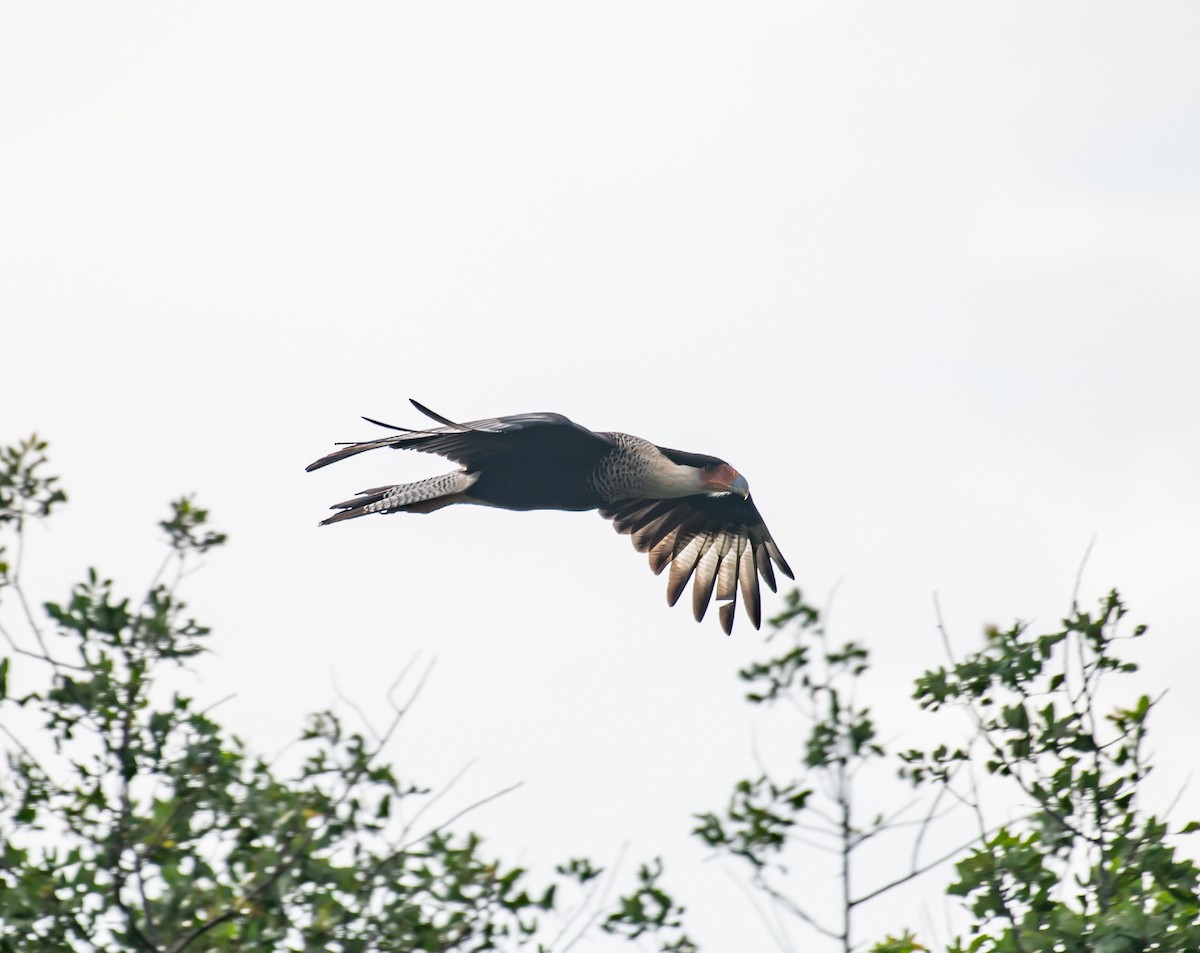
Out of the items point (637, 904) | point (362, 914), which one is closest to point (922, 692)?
point (637, 904)

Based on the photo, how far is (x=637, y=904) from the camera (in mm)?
5902

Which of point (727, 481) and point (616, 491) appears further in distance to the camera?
point (727, 481)

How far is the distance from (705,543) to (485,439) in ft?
7.93

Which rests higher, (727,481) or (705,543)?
(705,543)

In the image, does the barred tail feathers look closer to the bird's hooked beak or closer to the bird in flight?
the bird in flight

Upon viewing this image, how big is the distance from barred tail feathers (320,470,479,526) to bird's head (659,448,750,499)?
4.47ft

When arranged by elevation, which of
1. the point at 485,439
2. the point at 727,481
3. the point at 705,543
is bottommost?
the point at 485,439

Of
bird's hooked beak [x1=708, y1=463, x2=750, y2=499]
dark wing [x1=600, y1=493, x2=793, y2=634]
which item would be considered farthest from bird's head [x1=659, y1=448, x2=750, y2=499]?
dark wing [x1=600, y1=493, x2=793, y2=634]

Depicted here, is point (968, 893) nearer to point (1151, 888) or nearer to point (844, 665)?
point (1151, 888)

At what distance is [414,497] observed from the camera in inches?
380

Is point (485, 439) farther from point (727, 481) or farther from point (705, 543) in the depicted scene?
point (705, 543)

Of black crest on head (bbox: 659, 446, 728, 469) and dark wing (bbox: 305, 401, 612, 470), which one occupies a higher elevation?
black crest on head (bbox: 659, 446, 728, 469)

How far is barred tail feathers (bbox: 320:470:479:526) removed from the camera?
954cm

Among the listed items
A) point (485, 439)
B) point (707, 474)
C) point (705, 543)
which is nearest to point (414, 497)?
point (485, 439)
